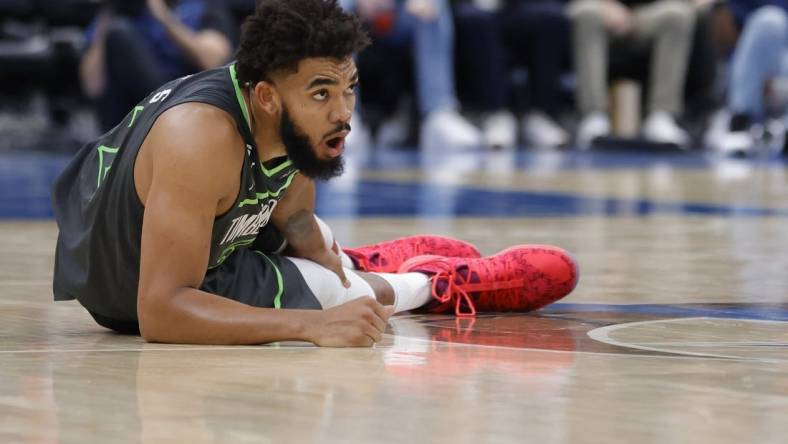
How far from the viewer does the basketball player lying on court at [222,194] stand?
94.3 inches

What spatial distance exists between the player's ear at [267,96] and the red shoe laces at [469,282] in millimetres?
662

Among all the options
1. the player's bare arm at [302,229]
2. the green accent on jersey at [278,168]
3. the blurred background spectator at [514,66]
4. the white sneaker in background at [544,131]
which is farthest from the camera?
the white sneaker in background at [544,131]

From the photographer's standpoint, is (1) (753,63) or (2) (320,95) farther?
(1) (753,63)

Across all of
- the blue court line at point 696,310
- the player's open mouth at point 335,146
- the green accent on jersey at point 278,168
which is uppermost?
the player's open mouth at point 335,146

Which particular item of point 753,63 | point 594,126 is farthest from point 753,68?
point 594,126

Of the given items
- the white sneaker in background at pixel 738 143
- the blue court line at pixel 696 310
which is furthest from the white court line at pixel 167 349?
the white sneaker in background at pixel 738 143

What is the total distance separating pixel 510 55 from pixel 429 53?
1295 mm

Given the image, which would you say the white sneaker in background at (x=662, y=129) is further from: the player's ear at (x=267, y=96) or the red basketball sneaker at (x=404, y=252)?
the player's ear at (x=267, y=96)

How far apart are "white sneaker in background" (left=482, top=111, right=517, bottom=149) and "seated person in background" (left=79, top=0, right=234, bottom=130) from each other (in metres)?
2.94

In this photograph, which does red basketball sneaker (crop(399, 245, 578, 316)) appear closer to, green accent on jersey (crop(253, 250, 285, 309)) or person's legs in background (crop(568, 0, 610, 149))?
green accent on jersey (crop(253, 250, 285, 309))

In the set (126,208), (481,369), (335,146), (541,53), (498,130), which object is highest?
(541,53)

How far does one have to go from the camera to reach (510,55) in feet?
36.9

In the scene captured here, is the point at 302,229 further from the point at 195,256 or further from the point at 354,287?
the point at 195,256

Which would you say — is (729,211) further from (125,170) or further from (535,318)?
(125,170)
